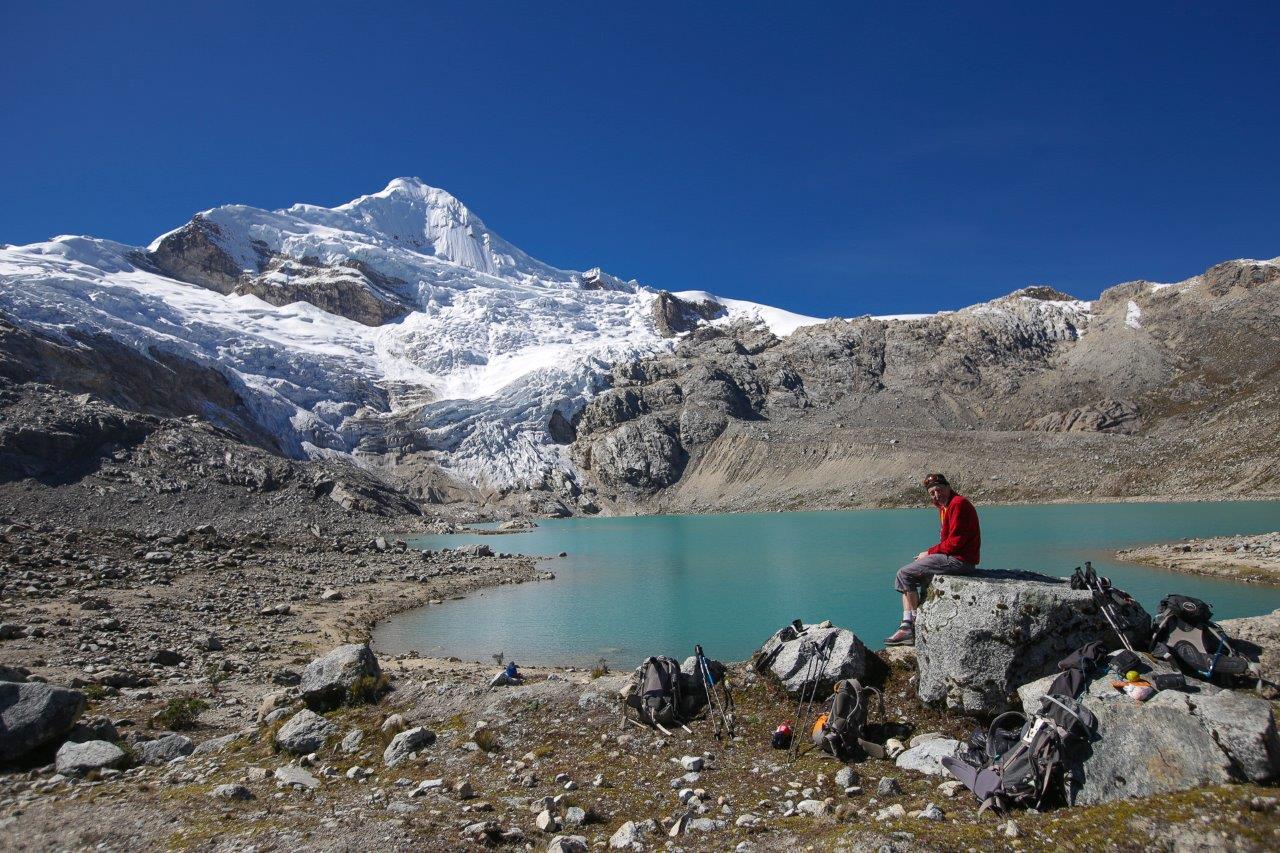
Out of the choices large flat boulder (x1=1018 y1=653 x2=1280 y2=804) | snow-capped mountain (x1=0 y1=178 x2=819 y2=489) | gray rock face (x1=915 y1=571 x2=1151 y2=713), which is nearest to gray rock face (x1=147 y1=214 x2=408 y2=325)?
snow-capped mountain (x1=0 y1=178 x2=819 y2=489)

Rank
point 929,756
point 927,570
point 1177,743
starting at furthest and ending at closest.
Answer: point 927,570
point 929,756
point 1177,743

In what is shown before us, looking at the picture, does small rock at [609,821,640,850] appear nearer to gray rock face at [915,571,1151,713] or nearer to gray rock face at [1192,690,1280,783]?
gray rock face at [915,571,1151,713]

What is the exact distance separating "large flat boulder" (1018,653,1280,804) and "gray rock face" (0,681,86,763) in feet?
36.0

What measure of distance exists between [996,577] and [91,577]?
91.9 ft

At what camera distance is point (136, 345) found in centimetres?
10538

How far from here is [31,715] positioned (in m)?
8.33

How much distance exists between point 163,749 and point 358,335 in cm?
17033

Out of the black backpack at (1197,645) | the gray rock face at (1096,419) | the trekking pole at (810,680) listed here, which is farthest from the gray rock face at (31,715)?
the gray rock face at (1096,419)

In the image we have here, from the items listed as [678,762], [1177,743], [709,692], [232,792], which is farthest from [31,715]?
[1177,743]

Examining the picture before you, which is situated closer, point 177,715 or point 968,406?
point 177,715

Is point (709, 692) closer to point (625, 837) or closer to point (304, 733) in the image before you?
point (625, 837)

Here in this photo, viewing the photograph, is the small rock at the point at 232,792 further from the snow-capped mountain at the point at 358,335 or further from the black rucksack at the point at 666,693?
the snow-capped mountain at the point at 358,335

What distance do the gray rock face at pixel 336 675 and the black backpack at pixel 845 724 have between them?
665 centimetres

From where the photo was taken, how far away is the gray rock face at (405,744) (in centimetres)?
833
